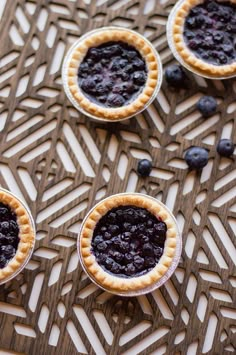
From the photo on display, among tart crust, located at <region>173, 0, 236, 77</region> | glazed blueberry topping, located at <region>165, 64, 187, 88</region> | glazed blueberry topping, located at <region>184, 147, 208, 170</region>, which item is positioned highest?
tart crust, located at <region>173, 0, 236, 77</region>

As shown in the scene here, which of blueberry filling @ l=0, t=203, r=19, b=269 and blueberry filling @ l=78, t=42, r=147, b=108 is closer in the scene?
blueberry filling @ l=0, t=203, r=19, b=269

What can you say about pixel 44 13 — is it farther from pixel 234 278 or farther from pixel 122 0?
pixel 234 278

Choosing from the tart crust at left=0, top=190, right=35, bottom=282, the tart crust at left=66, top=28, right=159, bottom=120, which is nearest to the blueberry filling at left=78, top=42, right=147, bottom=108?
the tart crust at left=66, top=28, right=159, bottom=120

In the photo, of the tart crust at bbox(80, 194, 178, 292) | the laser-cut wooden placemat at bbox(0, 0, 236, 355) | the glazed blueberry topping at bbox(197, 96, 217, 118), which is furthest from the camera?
the glazed blueberry topping at bbox(197, 96, 217, 118)

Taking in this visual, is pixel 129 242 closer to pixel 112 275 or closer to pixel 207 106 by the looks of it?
pixel 112 275

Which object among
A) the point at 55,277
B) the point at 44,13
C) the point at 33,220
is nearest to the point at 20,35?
the point at 44,13

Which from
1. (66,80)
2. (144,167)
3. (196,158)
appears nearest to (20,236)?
(144,167)

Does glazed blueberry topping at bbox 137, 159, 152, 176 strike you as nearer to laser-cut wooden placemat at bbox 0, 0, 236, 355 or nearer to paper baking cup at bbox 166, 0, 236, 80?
laser-cut wooden placemat at bbox 0, 0, 236, 355
